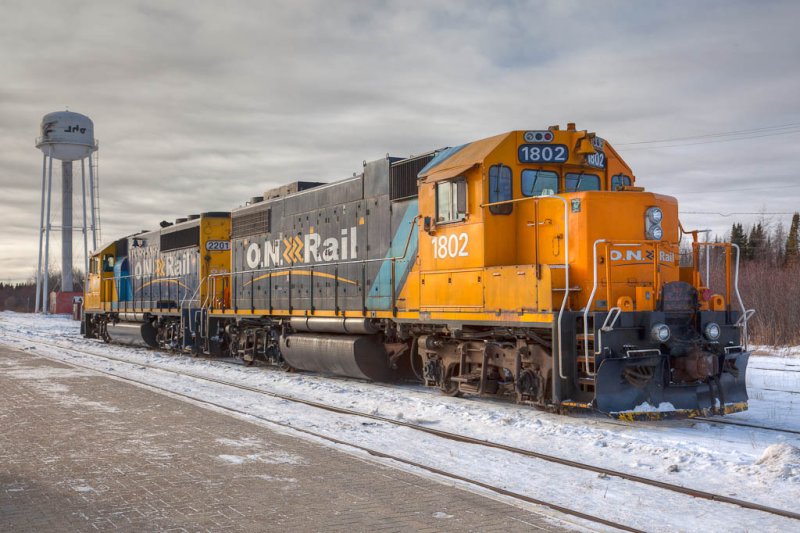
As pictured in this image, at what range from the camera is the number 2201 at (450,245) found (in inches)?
408

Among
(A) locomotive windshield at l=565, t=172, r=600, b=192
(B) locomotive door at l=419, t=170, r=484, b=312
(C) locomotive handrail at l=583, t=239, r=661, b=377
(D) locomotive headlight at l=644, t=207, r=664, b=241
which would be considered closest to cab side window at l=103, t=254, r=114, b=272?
(B) locomotive door at l=419, t=170, r=484, b=312

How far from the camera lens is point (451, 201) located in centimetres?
1058

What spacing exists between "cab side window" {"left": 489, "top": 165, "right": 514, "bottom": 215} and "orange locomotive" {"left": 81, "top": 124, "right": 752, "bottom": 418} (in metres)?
0.02

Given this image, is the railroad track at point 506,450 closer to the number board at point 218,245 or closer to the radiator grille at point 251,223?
the radiator grille at point 251,223

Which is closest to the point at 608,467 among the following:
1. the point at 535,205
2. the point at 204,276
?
the point at 535,205

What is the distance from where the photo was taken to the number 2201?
408 inches

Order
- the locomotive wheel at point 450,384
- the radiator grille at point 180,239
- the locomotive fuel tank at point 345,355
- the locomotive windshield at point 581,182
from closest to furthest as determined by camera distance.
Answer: the locomotive windshield at point 581,182 → the locomotive wheel at point 450,384 → the locomotive fuel tank at point 345,355 → the radiator grille at point 180,239

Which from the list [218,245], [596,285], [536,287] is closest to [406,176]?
[536,287]

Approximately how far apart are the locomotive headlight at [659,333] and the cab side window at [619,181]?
2.62 m

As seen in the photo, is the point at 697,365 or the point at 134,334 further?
the point at 134,334

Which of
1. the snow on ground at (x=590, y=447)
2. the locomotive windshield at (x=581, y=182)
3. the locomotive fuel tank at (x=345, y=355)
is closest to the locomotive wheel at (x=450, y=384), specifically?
the snow on ground at (x=590, y=447)

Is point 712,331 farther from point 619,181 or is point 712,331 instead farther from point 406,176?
point 406,176

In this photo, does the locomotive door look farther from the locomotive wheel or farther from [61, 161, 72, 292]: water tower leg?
[61, 161, 72, 292]: water tower leg

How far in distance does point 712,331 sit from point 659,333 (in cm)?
87
